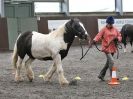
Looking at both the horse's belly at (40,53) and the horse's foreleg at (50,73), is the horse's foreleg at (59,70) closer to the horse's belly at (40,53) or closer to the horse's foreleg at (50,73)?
the horse's belly at (40,53)

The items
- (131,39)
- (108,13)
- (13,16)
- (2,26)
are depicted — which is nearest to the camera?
(131,39)

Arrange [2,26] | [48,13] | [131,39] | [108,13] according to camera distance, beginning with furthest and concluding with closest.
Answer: [108,13]
[48,13]
[2,26]
[131,39]

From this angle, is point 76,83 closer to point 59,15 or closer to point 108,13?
point 59,15

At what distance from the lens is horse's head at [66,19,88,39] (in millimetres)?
12305

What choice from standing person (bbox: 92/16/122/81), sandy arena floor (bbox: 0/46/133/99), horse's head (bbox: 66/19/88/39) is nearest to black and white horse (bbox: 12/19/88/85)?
horse's head (bbox: 66/19/88/39)

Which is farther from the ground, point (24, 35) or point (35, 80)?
point (24, 35)

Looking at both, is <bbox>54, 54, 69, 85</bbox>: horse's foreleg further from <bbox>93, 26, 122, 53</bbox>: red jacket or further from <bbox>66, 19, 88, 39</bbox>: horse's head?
<bbox>93, 26, 122, 53</bbox>: red jacket

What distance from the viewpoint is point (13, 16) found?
32094 millimetres

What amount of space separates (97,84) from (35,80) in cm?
209

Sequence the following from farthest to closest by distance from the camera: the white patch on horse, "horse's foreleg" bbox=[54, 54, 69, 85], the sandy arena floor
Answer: the white patch on horse < "horse's foreleg" bbox=[54, 54, 69, 85] < the sandy arena floor

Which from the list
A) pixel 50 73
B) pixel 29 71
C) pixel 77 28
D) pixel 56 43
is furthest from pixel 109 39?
pixel 29 71

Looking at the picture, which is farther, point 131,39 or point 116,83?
point 131,39

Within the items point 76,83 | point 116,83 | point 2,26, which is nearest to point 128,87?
point 116,83

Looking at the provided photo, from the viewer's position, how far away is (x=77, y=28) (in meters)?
12.4
